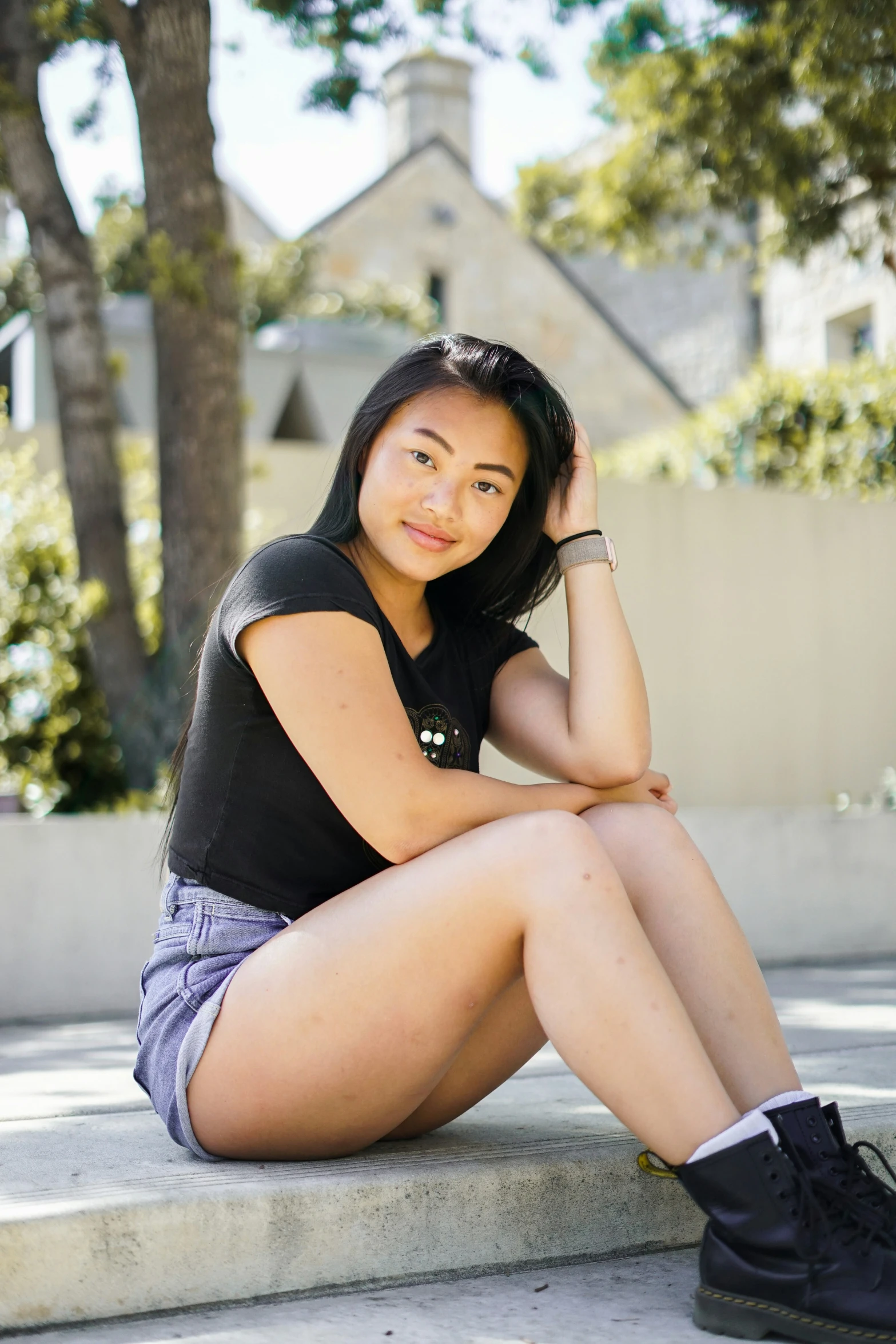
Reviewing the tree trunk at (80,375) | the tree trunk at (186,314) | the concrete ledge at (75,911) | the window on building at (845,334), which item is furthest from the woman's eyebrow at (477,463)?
the window on building at (845,334)

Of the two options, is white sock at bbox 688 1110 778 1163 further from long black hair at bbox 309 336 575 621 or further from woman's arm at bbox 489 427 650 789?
long black hair at bbox 309 336 575 621

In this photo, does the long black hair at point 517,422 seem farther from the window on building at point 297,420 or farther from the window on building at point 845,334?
the window on building at point 845,334

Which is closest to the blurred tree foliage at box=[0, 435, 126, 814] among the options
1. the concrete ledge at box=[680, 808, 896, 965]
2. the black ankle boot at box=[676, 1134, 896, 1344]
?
the concrete ledge at box=[680, 808, 896, 965]

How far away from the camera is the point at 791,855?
16.5 feet

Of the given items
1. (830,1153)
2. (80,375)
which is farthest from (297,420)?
(830,1153)

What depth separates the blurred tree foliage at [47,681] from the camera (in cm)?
545

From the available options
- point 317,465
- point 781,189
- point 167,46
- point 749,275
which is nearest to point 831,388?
point 781,189

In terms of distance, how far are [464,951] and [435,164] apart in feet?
53.6

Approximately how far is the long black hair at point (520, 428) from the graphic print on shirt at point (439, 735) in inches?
12.3

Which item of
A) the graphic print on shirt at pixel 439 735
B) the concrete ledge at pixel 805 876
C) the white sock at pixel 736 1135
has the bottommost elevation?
the concrete ledge at pixel 805 876

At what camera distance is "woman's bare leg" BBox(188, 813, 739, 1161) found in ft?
5.81

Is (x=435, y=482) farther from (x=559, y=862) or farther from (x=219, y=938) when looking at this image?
(x=219, y=938)

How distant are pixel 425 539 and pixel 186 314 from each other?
314 centimetres

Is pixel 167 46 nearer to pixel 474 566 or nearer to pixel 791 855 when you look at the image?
pixel 474 566
